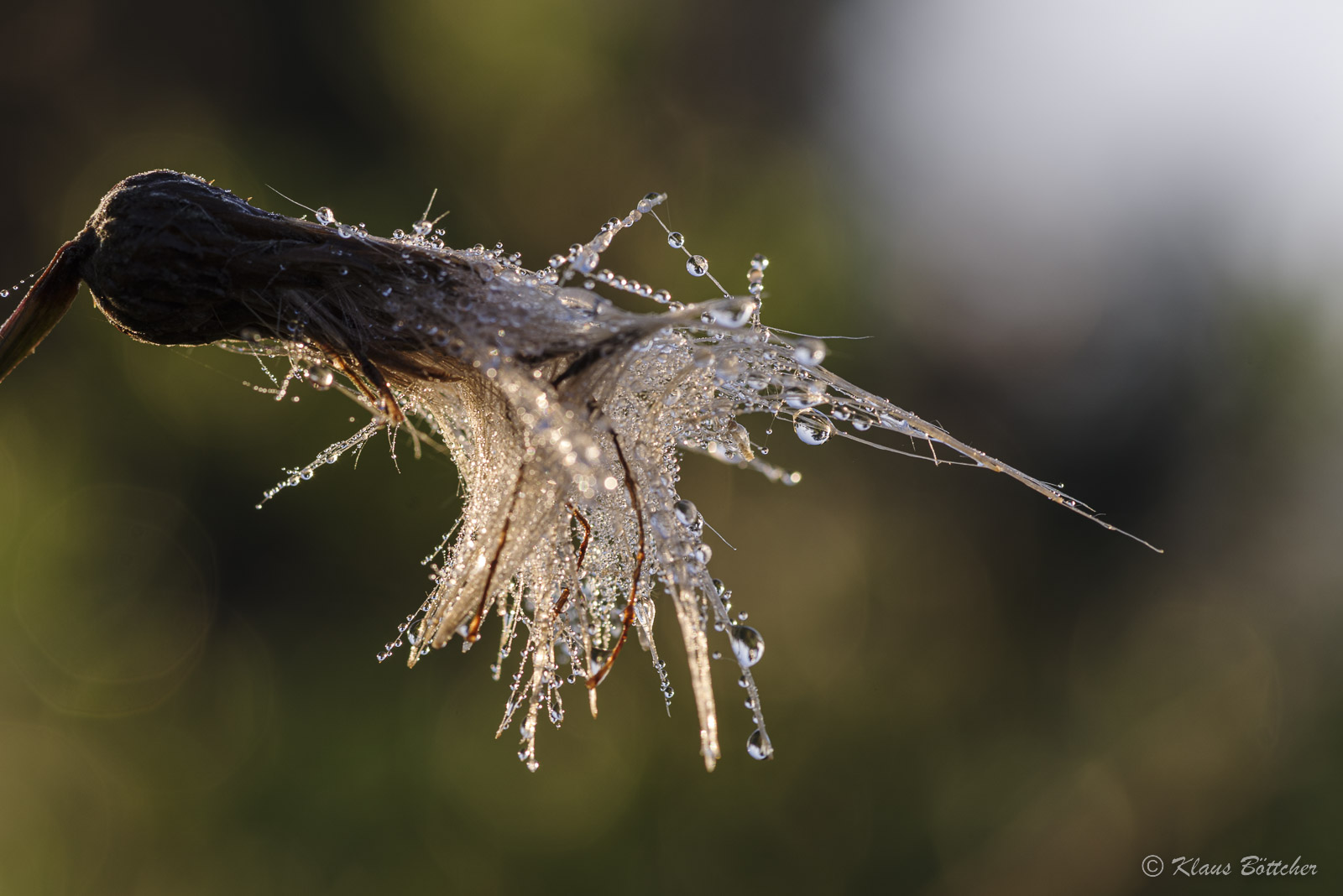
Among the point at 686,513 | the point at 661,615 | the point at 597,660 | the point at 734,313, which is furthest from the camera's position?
the point at 661,615

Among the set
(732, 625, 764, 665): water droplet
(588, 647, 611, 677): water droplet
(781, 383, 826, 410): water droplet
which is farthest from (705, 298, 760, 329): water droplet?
(588, 647, 611, 677): water droplet

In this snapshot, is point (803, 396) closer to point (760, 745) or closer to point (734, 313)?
point (734, 313)

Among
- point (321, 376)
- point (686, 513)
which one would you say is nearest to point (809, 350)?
point (686, 513)

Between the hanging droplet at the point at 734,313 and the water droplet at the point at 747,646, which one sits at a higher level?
the hanging droplet at the point at 734,313

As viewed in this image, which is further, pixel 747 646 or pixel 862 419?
pixel 862 419

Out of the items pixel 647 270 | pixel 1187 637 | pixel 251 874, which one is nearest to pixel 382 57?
pixel 647 270

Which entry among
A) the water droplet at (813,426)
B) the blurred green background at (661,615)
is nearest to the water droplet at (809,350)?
the water droplet at (813,426)

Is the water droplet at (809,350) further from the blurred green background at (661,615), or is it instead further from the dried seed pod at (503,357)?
the blurred green background at (661,615)
